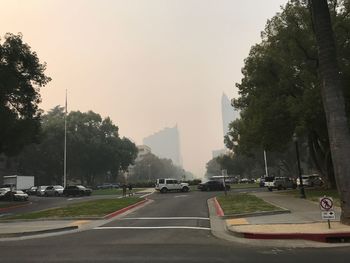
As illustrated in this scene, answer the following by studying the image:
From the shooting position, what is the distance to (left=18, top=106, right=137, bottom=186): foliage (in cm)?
9769

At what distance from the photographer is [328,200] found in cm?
1508

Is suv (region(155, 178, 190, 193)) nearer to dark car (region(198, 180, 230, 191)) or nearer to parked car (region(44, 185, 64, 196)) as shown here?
dark car (region(198, 180, 230, 191))

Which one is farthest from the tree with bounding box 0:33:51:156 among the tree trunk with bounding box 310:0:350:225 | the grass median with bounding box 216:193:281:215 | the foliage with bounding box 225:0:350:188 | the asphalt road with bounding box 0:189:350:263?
the tree trunk with bounding box 310:0:350:225

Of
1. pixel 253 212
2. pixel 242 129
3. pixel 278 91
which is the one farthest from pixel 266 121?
pixel 253 212

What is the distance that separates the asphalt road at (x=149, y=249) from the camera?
11.3 meters

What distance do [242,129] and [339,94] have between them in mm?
27857

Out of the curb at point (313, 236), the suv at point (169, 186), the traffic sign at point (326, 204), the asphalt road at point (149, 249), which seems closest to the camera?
the asphalt road at point (149, 249)

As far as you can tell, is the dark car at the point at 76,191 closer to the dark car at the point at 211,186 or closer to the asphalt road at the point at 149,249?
the dark car at the point at 211,186

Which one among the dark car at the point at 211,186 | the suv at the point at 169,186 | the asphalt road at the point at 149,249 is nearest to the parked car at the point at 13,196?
the suv at the point at 169,186

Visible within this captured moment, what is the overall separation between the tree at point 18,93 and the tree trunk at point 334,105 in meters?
33.1

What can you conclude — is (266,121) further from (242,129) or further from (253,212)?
(253,212)

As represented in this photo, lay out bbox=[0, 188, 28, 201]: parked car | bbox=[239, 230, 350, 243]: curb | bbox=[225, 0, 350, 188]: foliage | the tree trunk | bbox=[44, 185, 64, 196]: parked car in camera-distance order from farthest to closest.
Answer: bbox=[44, 185, 64, 196]: parked car < bbox=[0, 188, 28, 201]: parked car < bbox=[225, 0, 350, 188]: foliage < the tree trunk < bbox=[239, 230, 350, 243]: curb

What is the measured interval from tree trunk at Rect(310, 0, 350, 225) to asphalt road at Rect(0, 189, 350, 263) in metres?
4.56

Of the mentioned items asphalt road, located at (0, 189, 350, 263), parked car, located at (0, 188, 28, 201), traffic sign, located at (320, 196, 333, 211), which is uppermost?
parked car, located at (0, 188, 28, 201)
